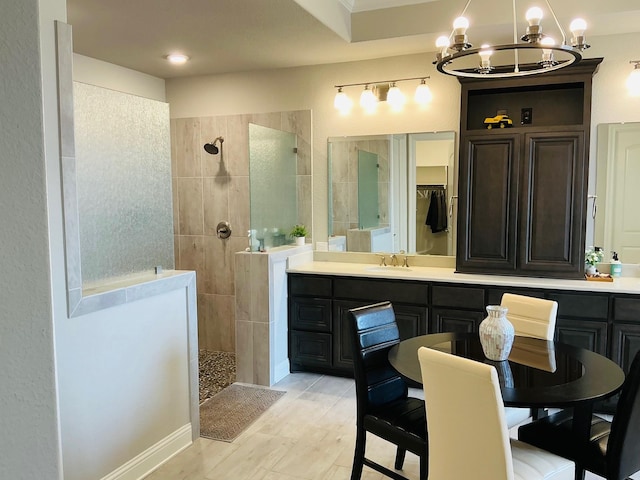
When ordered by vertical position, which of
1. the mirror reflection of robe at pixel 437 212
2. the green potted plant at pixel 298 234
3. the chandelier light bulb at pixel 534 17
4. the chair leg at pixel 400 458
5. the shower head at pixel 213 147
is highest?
the chandelier light bulb at pixel 534 17

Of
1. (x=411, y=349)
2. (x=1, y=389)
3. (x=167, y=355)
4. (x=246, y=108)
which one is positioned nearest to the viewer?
(x=1, y=389)

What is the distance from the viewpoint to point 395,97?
425 cm

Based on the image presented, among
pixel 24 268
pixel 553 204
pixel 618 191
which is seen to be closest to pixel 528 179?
pixel 553 204

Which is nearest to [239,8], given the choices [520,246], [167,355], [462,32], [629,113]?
[462,32]

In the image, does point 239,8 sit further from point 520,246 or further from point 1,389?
point 1,389

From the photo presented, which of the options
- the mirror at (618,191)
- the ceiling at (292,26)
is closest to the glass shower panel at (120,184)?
the ceiling at (292,26)

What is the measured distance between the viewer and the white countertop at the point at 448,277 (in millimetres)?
A: 3410

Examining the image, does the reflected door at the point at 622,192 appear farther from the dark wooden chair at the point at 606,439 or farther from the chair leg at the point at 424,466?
the chair leg at the point at 424,466

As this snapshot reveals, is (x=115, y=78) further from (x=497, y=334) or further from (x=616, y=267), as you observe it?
(x=616, y=267)

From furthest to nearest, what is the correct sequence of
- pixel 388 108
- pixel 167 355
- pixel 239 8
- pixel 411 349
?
1. pixel 388 108
2. pixel 239 8
3. pixel 167 355
4. pixel 411 349

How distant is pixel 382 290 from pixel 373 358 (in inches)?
55.9

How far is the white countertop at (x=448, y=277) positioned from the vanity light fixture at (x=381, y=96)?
1.36 meters

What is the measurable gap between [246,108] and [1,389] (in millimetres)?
4377

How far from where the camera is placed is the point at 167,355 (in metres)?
2.90
